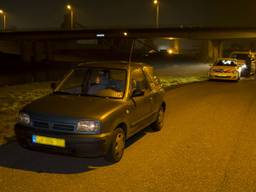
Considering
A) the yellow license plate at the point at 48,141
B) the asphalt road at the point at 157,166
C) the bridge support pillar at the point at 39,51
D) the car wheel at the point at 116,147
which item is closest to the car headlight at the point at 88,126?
the yellow license plate at the point at 48,141

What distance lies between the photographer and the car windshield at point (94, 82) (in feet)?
26.3

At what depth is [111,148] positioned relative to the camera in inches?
269

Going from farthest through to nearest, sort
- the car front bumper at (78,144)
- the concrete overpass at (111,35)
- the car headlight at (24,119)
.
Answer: the concrete overpass at (111,35) → the car headlight at (24,119) → the car front bumper at (78,144)

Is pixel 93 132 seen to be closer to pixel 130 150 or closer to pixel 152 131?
pixel 130 150

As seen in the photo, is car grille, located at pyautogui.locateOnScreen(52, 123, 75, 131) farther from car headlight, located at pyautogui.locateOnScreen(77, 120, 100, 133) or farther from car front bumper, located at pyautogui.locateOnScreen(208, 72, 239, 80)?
car front bumper, located at pyautogui.locateOnScreen(208, 72, 239, 80)

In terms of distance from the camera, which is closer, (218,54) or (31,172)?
(31,172)

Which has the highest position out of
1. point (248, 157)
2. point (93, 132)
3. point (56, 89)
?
point (56, 89)

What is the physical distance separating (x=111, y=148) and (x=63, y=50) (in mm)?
113471

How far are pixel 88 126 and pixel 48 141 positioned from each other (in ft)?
2.33

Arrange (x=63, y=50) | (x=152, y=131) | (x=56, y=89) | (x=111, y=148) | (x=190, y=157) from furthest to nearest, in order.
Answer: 1. (x=63, y=50)
2. (x=152, y=131)
3. (x=56, y=89)
4. (x=190, y=157)
5. (x=111, y=148)

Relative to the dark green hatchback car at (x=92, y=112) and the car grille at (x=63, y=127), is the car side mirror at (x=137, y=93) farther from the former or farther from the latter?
the car grille at (x=63, y=127)

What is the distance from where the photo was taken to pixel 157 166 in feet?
22.5

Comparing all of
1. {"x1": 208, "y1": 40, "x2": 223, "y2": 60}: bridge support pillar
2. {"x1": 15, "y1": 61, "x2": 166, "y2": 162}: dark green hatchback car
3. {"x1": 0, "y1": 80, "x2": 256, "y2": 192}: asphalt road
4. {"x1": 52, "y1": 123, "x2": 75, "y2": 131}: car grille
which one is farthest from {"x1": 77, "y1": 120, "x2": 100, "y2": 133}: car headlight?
{"x1": 208, "y1": 40, "x2": 223, "y2": 60}: bridge support pillar

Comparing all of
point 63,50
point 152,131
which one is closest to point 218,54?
point 63,50
